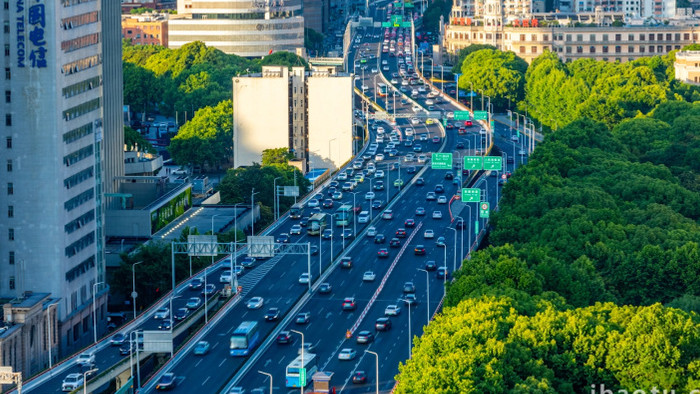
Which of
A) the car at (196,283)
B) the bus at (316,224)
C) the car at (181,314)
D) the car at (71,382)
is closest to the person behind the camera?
the car at (71,382)

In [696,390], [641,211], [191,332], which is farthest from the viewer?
[641,211]

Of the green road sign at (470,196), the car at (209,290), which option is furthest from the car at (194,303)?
the green road sign at (470,196)

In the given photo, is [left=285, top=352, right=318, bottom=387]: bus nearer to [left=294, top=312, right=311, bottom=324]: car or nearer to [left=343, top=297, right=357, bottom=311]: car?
[left=294, top=312, right=311, bottom=324]: car

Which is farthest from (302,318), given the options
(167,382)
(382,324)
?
(167,382)

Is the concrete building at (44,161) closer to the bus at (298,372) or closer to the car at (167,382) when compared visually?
the car at (167,382)

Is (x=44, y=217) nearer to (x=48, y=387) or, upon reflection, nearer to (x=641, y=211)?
(x=48, y=387)

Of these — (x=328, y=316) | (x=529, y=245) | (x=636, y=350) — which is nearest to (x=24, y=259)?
(x=328, y=316)
